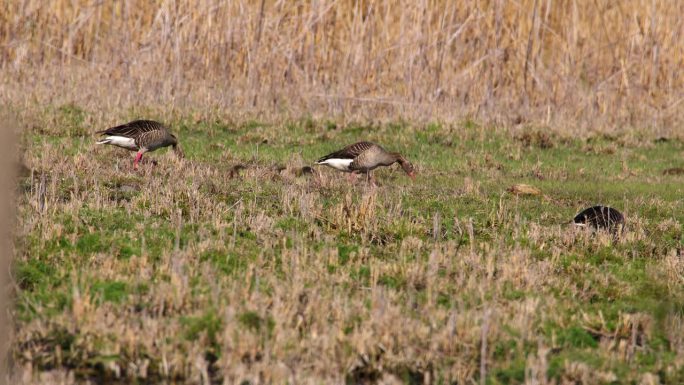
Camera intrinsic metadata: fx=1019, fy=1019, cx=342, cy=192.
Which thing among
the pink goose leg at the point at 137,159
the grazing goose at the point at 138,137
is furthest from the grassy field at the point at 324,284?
the grazing goose at the point at 138,137

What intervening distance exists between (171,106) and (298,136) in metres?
2.24

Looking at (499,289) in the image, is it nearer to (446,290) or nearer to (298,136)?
(446,290)

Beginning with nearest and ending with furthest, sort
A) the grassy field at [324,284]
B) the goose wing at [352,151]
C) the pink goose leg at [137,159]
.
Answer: the grassy field at [324,284] → the pink goose leg at [137,159] → the goose wing at [352,151]

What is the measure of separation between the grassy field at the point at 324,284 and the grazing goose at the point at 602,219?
0.28 metres

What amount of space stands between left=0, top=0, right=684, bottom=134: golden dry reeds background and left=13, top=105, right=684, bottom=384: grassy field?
545 centimetres

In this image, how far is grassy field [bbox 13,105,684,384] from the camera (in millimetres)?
5434

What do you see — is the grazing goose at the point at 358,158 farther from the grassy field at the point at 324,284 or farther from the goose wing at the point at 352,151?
the grassy field at the point at 324,284

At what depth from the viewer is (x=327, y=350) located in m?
5.51

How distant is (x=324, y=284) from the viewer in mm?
6676

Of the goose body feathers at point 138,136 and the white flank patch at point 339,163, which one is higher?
the goose body feathers at point 138,136

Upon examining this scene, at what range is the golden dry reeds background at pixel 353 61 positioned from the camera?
1750cm

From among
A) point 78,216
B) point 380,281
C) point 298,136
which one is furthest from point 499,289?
point 298,136

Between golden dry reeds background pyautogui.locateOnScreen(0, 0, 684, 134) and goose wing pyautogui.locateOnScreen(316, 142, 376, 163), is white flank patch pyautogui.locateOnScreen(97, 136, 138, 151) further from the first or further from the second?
golden dry reeds background pyautogui.locateOnScreen(0, 0, 684, 134)

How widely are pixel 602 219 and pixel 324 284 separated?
3746 millimetres
